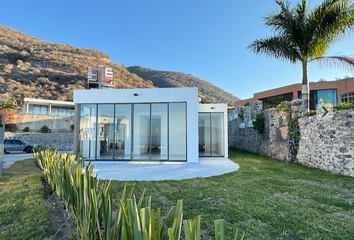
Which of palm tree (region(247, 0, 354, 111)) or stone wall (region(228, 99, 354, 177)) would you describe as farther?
palm tree (region(247, 0, 354, 111))

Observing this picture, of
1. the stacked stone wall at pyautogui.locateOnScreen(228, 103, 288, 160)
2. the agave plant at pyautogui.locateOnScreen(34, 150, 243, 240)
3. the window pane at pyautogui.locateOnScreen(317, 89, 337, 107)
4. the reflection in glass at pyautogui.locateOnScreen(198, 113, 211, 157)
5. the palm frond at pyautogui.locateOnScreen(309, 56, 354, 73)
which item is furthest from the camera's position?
the window pane at pyautogui.locateOnScreen(317, 89, 337, 107)

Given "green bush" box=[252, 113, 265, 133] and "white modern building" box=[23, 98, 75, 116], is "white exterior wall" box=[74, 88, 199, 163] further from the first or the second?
"white modern building" box=[23, 98, 75, 116]

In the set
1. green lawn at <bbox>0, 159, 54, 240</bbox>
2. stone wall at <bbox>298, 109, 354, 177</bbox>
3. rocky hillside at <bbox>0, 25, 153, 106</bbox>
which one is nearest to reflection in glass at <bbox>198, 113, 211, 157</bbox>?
stone wall at <bbox>298, 109, 354, 177</bbox>

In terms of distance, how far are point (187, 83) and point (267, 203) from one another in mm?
38739

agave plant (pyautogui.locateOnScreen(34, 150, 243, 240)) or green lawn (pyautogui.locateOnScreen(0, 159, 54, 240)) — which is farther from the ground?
agave plant (pyautogui.locateOnScreen(34, 150, 243, 240))

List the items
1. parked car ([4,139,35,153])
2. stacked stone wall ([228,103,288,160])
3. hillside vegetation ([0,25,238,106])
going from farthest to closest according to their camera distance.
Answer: hillside vegetation ([0,25,238,106]) < parked car ([4,139,35,153]) < stacked stone wall ([228,103,288,160])

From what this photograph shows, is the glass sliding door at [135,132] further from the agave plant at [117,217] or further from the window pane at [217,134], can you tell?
the agave plant at [117,217]

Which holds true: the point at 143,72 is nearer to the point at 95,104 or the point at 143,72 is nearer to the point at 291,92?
the point at 291,92

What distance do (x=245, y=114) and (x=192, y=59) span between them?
21.5m

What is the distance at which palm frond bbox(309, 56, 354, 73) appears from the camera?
305 inches

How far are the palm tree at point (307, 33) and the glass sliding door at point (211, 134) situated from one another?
3992 millimetres

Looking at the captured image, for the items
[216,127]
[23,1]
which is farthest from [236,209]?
[23,1]

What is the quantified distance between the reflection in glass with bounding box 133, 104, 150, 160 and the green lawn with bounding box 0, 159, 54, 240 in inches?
182

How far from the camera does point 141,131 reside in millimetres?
9359
